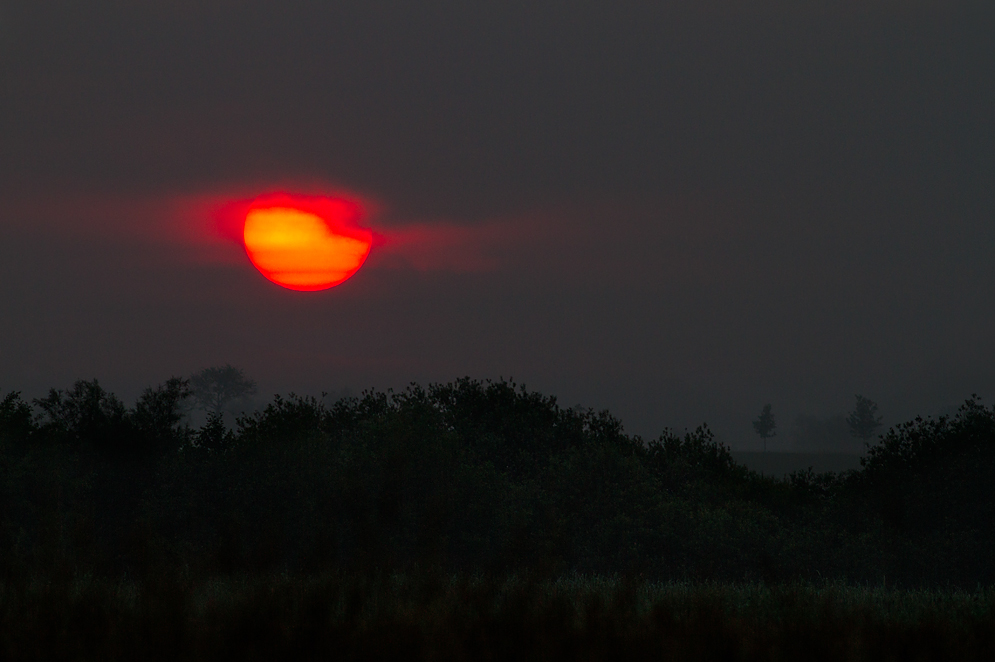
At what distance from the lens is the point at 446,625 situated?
10391 mm

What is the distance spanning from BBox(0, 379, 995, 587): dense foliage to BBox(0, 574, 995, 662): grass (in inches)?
434

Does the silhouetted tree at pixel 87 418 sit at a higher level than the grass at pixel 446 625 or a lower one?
higher

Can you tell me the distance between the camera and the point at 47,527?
77.0ft

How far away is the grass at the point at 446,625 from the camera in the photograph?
9.85 meters

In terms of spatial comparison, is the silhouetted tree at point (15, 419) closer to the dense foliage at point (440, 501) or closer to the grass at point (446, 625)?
the dense foliage at point (440, 501)

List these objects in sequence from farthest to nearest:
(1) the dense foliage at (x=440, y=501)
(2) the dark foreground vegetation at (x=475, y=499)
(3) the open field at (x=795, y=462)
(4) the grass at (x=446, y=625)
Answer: (3) the open field at (x=795, y=462) → (1) the dense foliage at (x=440, y=501) → (2) the dark foreground vegetation at (x=475, y=499) → (4) the grass at (x=446, y=625)

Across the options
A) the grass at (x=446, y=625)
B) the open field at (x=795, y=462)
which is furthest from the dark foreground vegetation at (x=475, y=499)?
the open field at (x=795, y=462)

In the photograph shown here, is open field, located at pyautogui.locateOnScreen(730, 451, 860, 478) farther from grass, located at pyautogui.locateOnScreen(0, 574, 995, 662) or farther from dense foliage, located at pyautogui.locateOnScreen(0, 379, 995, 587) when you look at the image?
grass, located at pyautogui.locateOnScreen(0, 574, 995, 662)

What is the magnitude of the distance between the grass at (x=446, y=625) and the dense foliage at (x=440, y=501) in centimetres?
1101

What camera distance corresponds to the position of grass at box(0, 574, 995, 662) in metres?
9.85

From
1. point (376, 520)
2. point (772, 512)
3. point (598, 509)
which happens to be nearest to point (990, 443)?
point (772, 512)

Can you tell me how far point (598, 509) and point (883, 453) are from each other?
10.8 m

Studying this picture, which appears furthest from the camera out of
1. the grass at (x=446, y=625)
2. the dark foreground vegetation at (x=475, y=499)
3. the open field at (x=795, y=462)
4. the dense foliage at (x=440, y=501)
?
the open field at (x=795, y=462)

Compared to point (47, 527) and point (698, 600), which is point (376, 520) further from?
point (698, 600)
